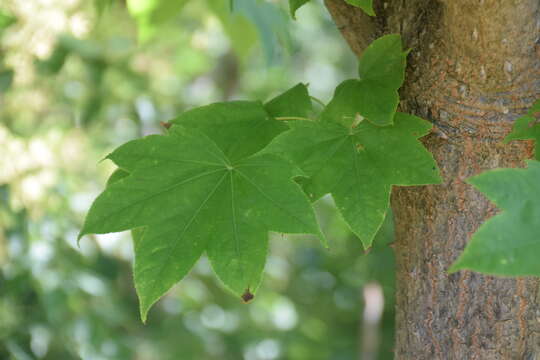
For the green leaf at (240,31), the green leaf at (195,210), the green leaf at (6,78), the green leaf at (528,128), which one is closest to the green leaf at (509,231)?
the green leaf at (528,128)

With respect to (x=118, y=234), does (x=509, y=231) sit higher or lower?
higher

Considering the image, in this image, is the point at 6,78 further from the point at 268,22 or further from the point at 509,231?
the point at 509,231

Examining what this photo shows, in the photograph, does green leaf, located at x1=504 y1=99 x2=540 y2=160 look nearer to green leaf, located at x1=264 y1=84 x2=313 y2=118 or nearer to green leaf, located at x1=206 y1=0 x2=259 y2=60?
green leaf, located at x1=264 y1=84 x2=313 y2=118

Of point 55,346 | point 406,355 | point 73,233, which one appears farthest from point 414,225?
point 73,233

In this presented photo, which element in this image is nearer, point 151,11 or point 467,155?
point 467,155

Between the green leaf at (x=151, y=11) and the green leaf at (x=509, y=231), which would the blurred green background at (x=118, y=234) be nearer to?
the green leaf at (x=151, y=11)

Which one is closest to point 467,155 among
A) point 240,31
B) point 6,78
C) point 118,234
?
point 240,31
